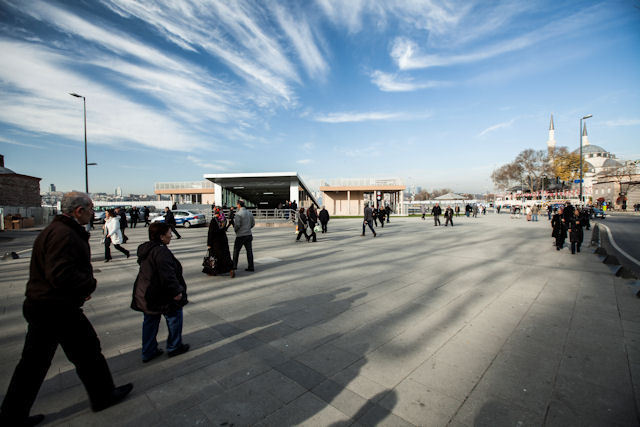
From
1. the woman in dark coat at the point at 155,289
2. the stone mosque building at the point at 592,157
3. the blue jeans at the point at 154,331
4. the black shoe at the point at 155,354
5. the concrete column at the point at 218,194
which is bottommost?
the black shoe at the point at 155,354

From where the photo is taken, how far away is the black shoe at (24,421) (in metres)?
2.10

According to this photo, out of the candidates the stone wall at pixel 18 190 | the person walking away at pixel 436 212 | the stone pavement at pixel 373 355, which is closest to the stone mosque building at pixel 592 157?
the person walking away at pixel 436 212

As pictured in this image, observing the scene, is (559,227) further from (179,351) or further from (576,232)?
(179,351)

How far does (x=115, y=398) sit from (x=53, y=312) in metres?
0.93

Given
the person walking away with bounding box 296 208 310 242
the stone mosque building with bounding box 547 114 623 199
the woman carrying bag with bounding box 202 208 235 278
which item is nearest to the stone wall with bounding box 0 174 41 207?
the person walking away with bounding box 296 208 310 242

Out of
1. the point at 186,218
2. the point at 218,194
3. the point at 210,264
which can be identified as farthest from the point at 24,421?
the point at 218,194

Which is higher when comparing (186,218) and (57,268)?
(57,268)

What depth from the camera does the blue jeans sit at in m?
3.10

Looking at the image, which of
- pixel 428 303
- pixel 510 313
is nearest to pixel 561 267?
pixel 510 313

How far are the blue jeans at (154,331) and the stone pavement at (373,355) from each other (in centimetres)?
15

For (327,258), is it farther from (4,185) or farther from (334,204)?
(4,185)

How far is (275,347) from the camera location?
11.3ft

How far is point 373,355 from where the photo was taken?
3.24m

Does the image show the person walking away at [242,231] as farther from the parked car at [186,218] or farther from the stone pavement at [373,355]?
the parked car at [186,218]
